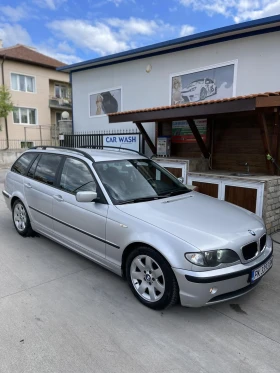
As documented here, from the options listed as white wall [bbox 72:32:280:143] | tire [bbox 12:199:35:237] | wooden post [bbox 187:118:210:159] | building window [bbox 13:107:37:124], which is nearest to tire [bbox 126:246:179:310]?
tire [bbox 12:199:35:237]

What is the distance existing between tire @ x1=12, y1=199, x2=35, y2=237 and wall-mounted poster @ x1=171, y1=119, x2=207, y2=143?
4.97 m

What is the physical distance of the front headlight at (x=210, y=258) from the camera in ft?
8.18

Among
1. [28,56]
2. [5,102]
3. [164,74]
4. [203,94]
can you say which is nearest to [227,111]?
[203,94]

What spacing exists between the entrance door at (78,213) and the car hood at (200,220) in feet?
1.29

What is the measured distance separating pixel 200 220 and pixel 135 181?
3.68ft

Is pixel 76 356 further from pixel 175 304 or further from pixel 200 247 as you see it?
pixel 200 247

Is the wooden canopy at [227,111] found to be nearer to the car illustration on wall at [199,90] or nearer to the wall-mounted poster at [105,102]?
the car illustration on wall at [199,90]

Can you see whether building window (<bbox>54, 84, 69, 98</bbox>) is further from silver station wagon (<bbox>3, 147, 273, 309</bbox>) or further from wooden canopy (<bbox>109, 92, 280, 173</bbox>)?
silver station wagon (<bbox>3, 147, 273, 309</bbox>)

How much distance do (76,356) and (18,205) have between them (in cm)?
331

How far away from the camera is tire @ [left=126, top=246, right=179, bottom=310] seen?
264cm

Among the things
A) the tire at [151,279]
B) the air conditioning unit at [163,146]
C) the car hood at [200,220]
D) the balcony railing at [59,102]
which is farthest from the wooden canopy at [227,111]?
the balcony railing at [59,102]

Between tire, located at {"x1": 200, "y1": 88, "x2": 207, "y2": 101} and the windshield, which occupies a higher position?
tire, located at {"x1": 200, "y1": 88, "x2": 207, "y2": 101}

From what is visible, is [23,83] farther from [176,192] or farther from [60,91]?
[176,192]

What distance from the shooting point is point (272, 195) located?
5270 millimetres
